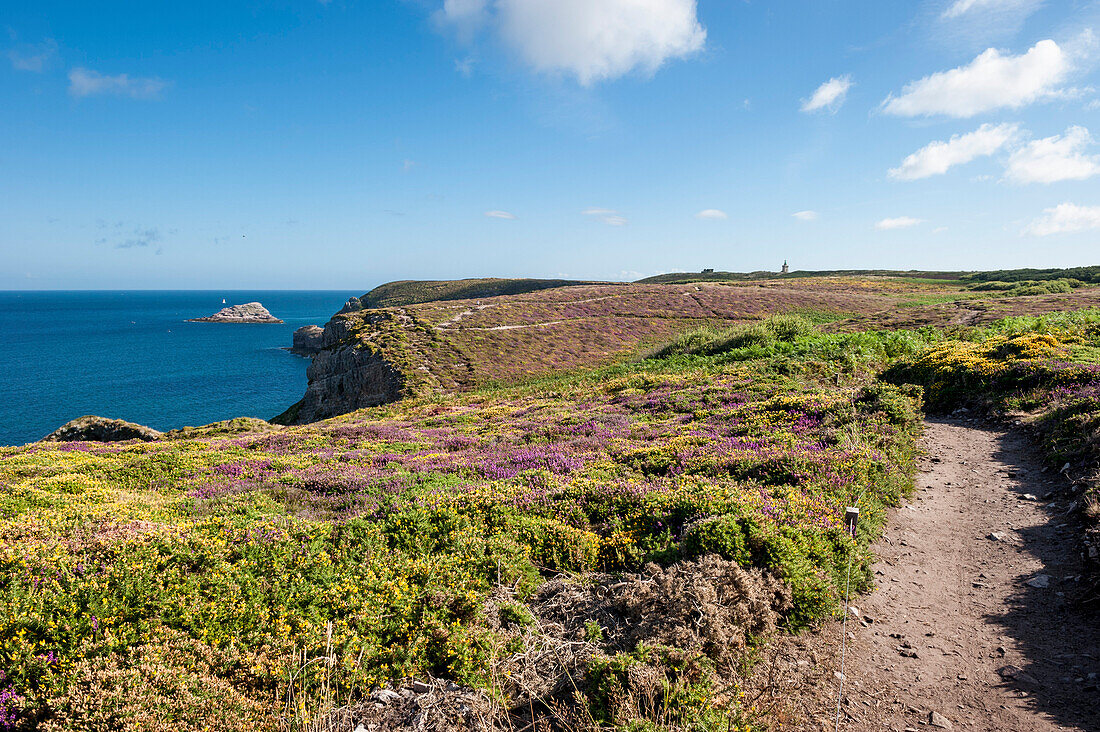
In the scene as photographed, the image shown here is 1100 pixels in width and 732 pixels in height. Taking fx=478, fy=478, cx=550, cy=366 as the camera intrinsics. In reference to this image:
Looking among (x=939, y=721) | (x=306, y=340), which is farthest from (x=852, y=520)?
(x=306, y=340)

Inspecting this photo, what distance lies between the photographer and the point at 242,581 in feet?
20.5

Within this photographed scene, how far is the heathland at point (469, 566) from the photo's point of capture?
4.84 metres

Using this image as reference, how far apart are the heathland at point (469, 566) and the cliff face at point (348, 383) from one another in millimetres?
28570

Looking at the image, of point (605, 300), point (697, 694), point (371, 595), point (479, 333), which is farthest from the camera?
point (605, 300)

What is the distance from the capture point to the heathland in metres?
4.84

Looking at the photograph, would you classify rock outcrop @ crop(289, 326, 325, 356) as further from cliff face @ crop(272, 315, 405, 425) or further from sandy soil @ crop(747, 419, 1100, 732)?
sandy soil @ crop(747, 419, 1100, 732)

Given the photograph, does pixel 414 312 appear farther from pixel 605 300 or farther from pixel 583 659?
pixel 583 659

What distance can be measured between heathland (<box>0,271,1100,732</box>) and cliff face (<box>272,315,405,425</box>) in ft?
93.7

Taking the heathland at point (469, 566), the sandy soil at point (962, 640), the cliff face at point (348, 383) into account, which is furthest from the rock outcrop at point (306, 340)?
the sandy soil at point (962, 640)

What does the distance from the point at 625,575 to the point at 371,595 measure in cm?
360

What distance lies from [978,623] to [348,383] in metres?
50.9

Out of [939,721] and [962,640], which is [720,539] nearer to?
[939,721]

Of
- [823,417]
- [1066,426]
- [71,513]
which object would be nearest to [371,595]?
[71,513]

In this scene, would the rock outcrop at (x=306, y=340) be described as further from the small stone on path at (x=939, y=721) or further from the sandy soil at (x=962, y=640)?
the small stone on path at (x=939, y=721)
